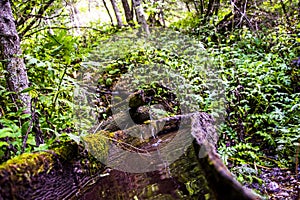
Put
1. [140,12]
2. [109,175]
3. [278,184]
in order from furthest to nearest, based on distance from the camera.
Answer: [140,12], [278,184], [109,175]

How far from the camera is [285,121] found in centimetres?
366

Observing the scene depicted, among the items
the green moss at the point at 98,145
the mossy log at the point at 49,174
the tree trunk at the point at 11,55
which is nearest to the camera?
the mossy log at the point at 49,174

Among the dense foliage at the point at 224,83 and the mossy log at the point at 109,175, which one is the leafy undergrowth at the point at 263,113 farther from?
the mossy log at the point at 109,175

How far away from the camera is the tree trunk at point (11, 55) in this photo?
7.39 feet

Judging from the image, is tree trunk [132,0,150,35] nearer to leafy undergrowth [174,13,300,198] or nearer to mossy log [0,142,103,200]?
leafy undergrowth [174,13,300,198]

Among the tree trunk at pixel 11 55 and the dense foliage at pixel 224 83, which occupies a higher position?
the tree trunk at pixel 11 55

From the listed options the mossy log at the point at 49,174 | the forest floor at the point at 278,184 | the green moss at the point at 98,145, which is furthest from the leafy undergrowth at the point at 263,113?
the mossy log at the point at 49,174

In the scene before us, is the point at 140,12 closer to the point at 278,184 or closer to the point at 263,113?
the point at 263,113

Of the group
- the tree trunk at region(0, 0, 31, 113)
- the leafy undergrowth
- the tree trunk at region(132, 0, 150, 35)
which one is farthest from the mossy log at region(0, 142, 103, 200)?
the tree trunk at region(132, 0, 150, 35)

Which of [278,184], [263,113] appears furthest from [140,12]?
[278,184]

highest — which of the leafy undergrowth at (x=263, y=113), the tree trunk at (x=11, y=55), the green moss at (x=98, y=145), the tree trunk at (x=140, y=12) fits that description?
the tree trunk at (x=140, y=12)

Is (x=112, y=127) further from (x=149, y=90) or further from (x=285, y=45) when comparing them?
(x=285, y=45)

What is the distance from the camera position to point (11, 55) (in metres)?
2.29

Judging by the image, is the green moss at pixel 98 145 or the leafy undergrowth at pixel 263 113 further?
the leafy undergrowth at pixel 263 113
